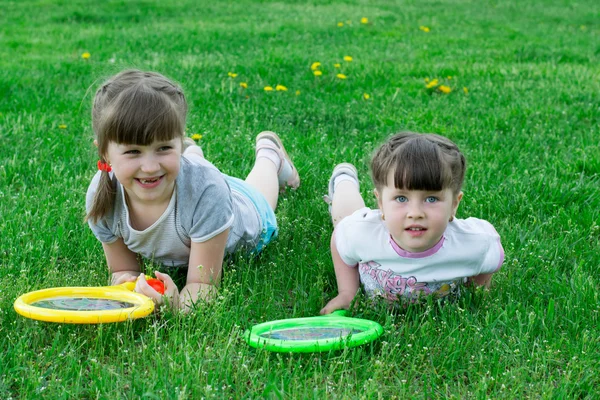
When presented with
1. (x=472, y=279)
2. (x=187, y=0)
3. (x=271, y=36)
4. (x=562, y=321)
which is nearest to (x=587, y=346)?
(x=562, y=321)

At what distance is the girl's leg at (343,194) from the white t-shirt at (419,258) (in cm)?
66

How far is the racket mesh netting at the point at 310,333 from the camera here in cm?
277

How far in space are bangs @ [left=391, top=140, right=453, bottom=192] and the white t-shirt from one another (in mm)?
321

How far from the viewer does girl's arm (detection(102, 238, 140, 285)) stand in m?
3.45

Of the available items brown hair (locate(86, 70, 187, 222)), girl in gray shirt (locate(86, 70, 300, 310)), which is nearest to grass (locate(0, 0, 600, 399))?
girl in gray shirt (locate(86, 70, 300, 310))

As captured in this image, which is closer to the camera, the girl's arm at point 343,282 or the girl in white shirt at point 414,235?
the girl in white shirt at point 414,235

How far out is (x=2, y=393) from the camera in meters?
2.45

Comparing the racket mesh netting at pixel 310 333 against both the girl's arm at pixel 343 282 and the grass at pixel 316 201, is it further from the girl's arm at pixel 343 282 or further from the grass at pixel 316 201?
the girl's arm at pixel 343 282

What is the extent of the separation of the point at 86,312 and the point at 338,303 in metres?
1.08

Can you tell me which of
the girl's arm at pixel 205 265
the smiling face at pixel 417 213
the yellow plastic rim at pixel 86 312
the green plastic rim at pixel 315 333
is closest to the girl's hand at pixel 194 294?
the girl's arm at pixel 205 265

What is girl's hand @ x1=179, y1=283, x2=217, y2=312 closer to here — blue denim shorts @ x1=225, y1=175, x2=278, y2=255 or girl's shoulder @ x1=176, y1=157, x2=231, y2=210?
girl's shoulder @ x1=176, y1=157, x2=231, y2=210

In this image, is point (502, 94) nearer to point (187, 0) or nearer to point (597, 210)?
point (597, 210)

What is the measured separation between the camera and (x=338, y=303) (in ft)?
10.5

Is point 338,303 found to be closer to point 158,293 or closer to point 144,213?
point 158,293
